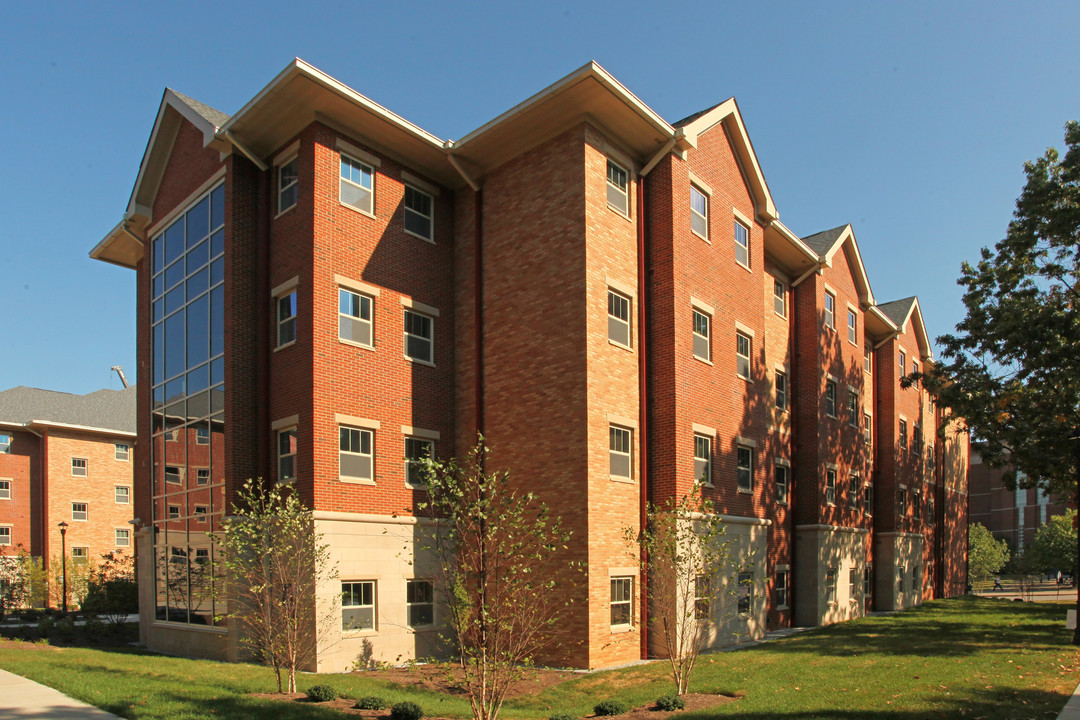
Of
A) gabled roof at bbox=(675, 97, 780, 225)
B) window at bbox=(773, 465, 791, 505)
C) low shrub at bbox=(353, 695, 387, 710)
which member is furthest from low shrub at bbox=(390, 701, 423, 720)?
window at bbox=(773, 465, 791, 505)

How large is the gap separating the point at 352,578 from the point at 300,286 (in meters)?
6.73

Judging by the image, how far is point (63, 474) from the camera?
149 feet

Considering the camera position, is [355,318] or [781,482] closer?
[355,318]

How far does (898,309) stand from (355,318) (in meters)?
29.3

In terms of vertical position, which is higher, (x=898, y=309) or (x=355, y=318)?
(x=898, y=309)

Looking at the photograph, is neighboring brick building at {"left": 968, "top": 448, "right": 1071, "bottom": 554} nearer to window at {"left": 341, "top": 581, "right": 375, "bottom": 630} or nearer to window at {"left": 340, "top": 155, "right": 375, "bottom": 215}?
window at {"left": 341, "top": 581, "right": 375, "bottom": 630}

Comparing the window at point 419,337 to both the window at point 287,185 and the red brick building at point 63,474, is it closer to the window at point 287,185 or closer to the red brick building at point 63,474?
the window at point 287,185

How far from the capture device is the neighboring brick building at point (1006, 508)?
106 m

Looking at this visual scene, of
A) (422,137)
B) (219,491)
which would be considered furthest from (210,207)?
(219,491)

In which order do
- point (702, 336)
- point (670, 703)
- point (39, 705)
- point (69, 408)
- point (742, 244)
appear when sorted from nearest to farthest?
point (39, 705) < point (670, 703) < point (702, 336) < point (742, 244) < point (69, 408)

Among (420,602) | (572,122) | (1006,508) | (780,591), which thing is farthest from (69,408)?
(1006,508)

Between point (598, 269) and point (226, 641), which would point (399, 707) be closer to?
point (226, 641)

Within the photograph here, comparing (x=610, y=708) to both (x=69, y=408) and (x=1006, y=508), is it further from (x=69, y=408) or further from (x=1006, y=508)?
(x=1006, y=508)

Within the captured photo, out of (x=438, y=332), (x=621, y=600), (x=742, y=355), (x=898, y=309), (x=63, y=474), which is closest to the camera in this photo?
(x=621, y=600)
